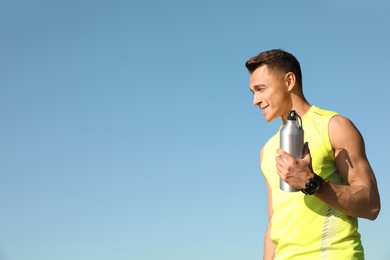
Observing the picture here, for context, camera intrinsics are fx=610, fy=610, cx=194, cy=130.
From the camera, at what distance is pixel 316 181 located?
4.99 metres

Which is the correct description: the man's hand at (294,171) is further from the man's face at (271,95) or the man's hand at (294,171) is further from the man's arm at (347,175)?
the man's face at (271,95)

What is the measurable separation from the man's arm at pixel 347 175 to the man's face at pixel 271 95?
0.63 m

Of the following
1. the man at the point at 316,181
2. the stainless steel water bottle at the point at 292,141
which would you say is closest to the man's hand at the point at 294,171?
the man at the point at 316,181

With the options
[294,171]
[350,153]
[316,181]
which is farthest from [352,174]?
[294,171]

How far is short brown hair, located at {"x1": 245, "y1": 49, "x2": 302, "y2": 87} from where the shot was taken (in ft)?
20.7

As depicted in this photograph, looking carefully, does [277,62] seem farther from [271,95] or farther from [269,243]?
[269,243]

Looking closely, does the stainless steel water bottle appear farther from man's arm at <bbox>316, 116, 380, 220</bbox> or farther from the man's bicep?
the man's bicep

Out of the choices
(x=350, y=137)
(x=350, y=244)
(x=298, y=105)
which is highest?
(x=298, y=105)

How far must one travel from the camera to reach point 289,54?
6.51m

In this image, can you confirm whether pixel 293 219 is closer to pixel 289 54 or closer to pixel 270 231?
pixel 270 231

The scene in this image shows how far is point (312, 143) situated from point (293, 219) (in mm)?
757

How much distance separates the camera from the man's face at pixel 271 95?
6148 millimetres

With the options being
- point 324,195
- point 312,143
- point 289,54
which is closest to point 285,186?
point 324,195

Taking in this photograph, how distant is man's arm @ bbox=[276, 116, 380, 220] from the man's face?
0.63 meters
